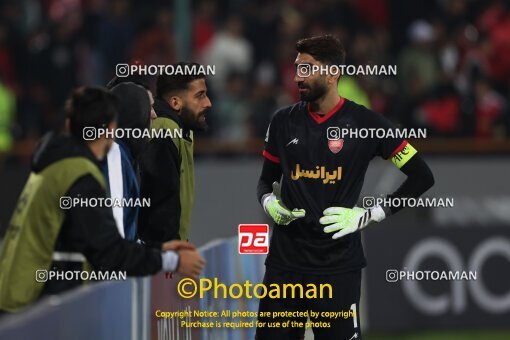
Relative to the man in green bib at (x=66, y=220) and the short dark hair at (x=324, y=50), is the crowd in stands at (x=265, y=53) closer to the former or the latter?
the short dark hair at (x=324, y=50)

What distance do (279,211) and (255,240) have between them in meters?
0.86

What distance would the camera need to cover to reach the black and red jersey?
6660mm

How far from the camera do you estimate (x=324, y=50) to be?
22.0 ft

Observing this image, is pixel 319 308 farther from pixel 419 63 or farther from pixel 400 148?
pixel 419 63

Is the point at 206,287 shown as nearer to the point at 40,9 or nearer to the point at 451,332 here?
the point at 451,332

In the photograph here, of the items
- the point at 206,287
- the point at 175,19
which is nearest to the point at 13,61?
the point at 175,19

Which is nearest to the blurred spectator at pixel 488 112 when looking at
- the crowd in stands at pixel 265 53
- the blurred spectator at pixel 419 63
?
the crowd in stands at pixel 265 53

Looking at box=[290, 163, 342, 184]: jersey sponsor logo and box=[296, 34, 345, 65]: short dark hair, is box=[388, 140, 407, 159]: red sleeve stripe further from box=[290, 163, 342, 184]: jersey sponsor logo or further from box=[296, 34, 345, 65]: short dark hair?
box=[296, 34, 345, 65]: short dark hair

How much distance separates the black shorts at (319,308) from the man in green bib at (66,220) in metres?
1.24

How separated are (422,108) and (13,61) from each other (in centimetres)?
459

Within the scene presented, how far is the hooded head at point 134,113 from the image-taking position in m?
6.55

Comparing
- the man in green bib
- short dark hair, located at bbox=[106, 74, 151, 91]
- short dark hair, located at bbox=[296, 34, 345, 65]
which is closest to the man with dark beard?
short dark hair, located at bbox=[106, 74, 151, 91]

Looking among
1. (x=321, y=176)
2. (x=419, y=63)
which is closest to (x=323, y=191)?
(x=321, y=176)

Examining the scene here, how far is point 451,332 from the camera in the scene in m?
12.7
